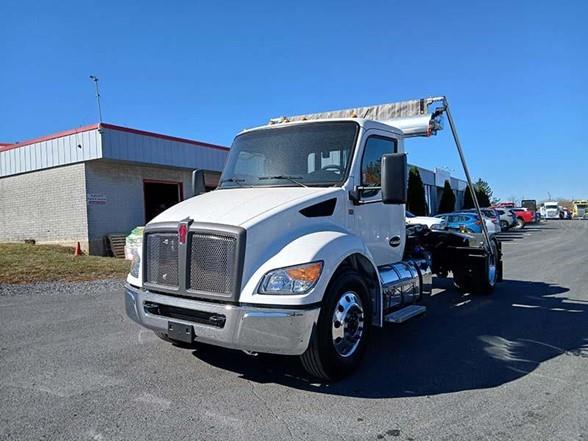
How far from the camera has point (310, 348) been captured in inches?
150

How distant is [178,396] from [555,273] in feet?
34.7

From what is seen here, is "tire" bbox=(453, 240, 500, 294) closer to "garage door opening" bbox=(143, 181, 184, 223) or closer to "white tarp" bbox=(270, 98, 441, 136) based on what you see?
"white tarp" bbox=(270, 98, 441, 136)

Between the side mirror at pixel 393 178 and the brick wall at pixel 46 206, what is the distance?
13833 millimetres

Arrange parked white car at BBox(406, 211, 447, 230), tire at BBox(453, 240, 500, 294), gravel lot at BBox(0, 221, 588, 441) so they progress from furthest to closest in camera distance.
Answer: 1. parked white car at BBox(406, 211, 447, 230)
2. tire at BBox(453, 240, 500, 294)
3. gravel lot at BBox(0, 221, 588, 441)

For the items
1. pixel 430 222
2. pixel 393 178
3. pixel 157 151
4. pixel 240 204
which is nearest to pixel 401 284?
pixel 393 178

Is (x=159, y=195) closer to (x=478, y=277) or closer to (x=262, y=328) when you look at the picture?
(x=478, y=277)

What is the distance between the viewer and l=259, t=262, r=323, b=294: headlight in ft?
11.9

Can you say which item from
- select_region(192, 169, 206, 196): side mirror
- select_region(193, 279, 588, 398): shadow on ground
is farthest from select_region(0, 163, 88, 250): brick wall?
select_region(193, 279, 588, 398): shadow on ground

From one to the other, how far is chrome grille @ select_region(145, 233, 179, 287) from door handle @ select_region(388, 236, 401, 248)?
→ 2721mm

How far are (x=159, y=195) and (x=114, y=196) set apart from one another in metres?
2.49

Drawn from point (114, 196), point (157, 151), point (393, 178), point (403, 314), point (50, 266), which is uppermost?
point (157, 151)

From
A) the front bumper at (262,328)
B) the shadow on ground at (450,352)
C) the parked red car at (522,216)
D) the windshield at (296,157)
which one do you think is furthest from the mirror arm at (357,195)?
the parked red car at (522,216)

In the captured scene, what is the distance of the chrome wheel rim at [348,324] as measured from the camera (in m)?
4.03

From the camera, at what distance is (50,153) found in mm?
16516
